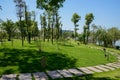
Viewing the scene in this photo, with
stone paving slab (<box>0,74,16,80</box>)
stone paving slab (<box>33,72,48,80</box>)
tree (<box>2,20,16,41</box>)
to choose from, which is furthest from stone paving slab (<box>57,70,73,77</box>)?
tree (<box>2,20,16,41</box>)

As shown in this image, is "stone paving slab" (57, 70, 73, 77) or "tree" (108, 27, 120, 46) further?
"tree" (108, 27, 120, 46)

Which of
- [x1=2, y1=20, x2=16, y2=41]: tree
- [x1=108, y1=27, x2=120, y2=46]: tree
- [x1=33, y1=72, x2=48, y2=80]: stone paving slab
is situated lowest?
[x1=33, y1=72, x2=48, y2=80]: stone paving slab

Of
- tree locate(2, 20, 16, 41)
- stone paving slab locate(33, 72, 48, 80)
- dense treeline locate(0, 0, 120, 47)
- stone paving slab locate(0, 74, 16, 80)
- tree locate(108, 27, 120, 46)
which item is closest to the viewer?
stone paving slab locate(0, 74, 16, 80)

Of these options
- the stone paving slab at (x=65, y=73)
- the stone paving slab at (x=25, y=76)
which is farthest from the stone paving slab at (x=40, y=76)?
the stone paving slab at (x=65, y=73)

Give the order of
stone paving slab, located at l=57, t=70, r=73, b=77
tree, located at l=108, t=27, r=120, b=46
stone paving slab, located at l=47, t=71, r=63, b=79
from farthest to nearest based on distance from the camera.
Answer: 1. tree, located at l=108, t=27, r=120, b=46
2. stone paving slab, located at l=57, t=70, r=73, b=77
3. stone paving slab, located at l=47, t=71, r=63, b=79

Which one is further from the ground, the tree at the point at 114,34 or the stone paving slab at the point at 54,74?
the tree at the point at 114,34

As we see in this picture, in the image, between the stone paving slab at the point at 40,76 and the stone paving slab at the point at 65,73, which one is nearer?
the stone paving slab at the point at 40,76

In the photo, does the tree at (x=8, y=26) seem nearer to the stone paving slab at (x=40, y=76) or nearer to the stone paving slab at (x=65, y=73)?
the stone paving slab at (x=65, y=73)

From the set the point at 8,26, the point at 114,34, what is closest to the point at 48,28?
the point at 8,26

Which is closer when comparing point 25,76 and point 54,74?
point 25,76

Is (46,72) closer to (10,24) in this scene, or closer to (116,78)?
(116,78)

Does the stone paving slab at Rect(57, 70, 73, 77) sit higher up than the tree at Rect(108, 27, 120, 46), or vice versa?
the tree at Rect(108, 27, 120, 46)

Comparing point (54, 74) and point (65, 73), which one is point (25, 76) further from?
point (65, 73)

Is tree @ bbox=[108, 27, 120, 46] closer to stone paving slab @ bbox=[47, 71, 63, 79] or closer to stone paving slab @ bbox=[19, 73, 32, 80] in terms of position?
stone paving slab @ bbox=[47, 71, 63, 79]
